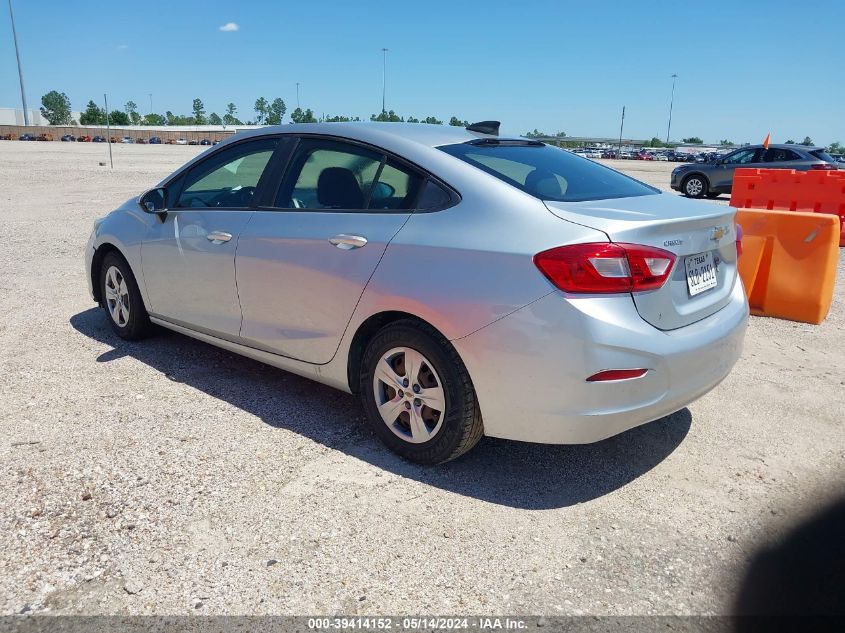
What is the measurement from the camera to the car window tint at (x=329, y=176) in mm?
3734

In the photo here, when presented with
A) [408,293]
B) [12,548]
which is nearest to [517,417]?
[408,293]

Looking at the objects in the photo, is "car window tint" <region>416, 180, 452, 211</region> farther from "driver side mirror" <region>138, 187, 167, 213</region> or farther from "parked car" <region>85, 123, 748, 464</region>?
"driver side mirror" <region>138, 187, 167, 213</region>

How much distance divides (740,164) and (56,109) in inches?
5971

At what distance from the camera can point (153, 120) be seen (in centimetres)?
16300

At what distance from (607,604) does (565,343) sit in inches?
39.4

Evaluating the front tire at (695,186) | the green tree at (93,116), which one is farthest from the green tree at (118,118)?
the front tire at (695,186)

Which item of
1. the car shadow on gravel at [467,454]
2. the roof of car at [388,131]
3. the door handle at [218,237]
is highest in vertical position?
the roof of car at [388,131]

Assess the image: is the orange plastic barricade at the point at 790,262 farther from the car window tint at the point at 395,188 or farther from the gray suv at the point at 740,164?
the gray suv at the point at 740,164

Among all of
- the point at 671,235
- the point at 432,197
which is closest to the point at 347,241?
the point at 432,197

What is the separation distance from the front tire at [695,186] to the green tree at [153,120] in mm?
163178

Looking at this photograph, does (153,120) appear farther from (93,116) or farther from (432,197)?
(432,197)

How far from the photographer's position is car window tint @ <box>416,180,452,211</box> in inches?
132

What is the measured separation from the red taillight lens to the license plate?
394 mm

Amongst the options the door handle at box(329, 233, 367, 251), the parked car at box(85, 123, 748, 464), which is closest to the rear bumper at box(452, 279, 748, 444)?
the parked car at box(85, 123, 748, 464)
